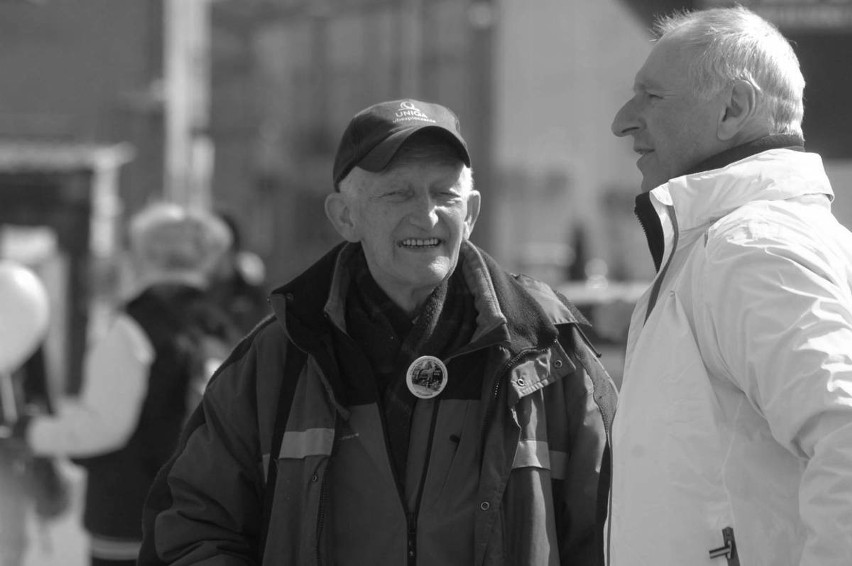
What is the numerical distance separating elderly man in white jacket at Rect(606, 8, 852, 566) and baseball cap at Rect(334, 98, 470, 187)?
537 millimetres

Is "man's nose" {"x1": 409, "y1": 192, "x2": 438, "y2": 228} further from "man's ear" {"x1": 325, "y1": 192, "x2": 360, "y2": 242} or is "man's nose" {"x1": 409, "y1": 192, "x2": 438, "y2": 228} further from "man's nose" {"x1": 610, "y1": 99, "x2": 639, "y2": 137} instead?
"man's nose" {"x1": 610, "y1": 99, "x2": 639, "y2": 137}

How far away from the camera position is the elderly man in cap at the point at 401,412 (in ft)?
7.79

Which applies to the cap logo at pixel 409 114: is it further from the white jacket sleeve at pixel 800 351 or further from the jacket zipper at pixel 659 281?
the white jacket sleeve at pixel 800 351

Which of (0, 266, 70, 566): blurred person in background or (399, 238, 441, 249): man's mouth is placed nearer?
(399, 238, 441, 249): man's mouth

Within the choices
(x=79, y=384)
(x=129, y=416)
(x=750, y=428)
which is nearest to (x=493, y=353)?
(x=750, y=428)

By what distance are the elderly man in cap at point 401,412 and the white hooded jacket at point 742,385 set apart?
37cm

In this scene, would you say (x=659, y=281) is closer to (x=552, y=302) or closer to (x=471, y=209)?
(x=552, y=302)

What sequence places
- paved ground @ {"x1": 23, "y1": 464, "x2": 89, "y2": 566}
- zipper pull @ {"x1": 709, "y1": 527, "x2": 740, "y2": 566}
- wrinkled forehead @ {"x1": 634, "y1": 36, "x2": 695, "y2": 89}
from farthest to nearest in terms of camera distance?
paved ground @ {"x1": 23, "y1": 464, "x2": 89, "y2": 566}, wrinkled forehead @ {"x1": 634, "y1": 36, "x2": 695, "y2": 89}, zipper pull @ {"x1": 709, "y1": 527, "x2": 740, "y2": 566}

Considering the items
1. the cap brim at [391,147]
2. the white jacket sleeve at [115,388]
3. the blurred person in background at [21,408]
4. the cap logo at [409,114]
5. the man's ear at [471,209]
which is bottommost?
the blurred person in background at [21,408]

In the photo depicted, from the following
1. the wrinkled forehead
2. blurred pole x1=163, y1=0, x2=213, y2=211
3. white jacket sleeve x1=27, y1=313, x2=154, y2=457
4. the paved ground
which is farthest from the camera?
blurred pole x1=163, y1=0, x2=213, y2=211

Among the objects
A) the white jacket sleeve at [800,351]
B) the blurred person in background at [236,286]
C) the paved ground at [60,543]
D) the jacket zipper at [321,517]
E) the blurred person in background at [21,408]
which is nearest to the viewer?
the white jacket sleeve at [800,351]

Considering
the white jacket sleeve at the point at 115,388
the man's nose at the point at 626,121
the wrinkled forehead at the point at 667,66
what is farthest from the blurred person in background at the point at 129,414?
the wrinkled forehead at the point at 667,66

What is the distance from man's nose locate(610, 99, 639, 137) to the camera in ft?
7.06

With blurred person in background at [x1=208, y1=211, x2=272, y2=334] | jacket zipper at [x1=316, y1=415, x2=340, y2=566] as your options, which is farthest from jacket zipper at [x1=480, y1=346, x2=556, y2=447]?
blurred person in background at [x1=208, y1=211, x2=272, y2=334]
